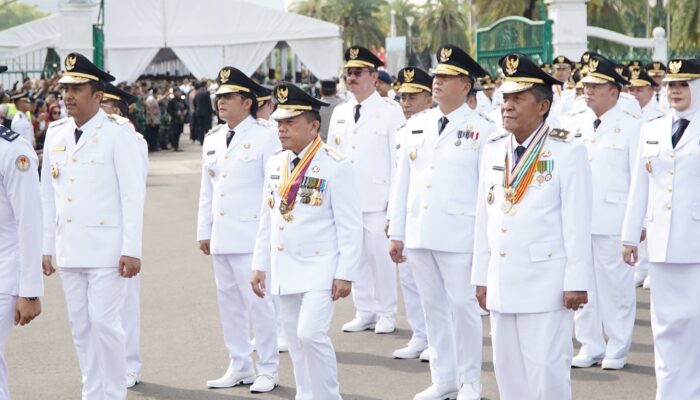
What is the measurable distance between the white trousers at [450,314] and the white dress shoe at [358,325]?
2.22m

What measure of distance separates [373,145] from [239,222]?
2.22 meters

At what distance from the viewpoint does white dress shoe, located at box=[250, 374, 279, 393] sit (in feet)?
27.9

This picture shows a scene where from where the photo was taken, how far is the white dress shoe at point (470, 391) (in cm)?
803

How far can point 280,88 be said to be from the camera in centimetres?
734

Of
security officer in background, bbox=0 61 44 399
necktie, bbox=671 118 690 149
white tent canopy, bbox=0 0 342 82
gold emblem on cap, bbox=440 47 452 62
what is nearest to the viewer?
security officer in background, bbox=0 61 44 399

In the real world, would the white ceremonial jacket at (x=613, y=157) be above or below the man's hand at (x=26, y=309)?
above

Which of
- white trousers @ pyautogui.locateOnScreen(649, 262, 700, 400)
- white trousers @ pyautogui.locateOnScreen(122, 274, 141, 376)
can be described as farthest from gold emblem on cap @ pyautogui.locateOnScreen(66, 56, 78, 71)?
white trousers @ pyautogui.locateOnScreen(649, 262, 700, 400)

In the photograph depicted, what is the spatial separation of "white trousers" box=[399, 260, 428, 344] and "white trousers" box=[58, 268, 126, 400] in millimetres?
2859

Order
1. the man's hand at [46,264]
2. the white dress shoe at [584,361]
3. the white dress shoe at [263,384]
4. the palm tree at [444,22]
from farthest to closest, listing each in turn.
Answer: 1. the palm tree at [444,22]
2. the white dress shoe at [584,361]
3. the white dress shoe at [263,384]
4. the man's hand at [46,264]

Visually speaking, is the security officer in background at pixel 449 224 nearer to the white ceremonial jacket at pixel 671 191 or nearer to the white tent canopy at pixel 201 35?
the white ceremonial jacket at pixel 671 191

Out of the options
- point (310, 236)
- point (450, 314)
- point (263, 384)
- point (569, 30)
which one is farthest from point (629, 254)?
point (569, 30)

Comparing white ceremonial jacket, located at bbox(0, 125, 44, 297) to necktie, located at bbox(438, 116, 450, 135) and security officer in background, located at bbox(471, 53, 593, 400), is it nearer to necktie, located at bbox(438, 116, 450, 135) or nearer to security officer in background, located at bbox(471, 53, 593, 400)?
security officer in background, located at bbox(471, 53, 593, 400)

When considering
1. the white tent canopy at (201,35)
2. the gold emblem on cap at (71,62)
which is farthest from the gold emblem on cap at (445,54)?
the white tent canopy at (201,35)

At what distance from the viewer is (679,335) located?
23.9 ft
